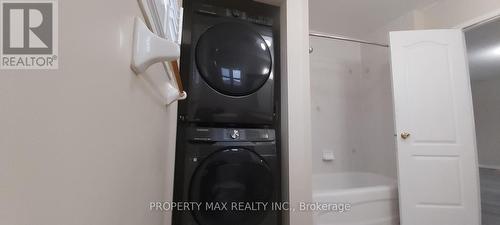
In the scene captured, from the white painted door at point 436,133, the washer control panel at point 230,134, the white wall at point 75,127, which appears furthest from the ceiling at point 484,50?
the white wall at point 75,127

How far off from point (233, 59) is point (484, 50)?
14.2 feet

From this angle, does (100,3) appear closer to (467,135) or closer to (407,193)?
(407,193)

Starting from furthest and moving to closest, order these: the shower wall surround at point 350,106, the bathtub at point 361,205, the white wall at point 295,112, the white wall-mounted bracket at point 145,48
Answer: the shower wall surround at point 350,106
the bathtub at point 361,205
the white wall at point 295,112
the white wall-mounted bracket at point 145,48

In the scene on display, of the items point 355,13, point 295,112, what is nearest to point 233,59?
point 295,112

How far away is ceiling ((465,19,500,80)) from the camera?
2719 millimetres

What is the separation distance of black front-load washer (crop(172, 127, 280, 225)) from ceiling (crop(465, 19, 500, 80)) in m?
2.30

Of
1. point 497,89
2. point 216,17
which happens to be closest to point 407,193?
point 216,17

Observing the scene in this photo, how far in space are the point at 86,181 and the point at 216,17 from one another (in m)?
1.32

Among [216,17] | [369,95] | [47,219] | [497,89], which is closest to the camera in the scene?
[47,219]

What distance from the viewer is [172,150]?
1.20 metres

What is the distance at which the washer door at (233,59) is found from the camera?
130 centimetres

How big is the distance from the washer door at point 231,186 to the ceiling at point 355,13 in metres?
1.87

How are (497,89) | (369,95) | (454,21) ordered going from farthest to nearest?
(497,89) < (369,95) < (454,21)

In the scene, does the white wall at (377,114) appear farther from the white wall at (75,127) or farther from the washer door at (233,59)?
the white wall at (75,127)
